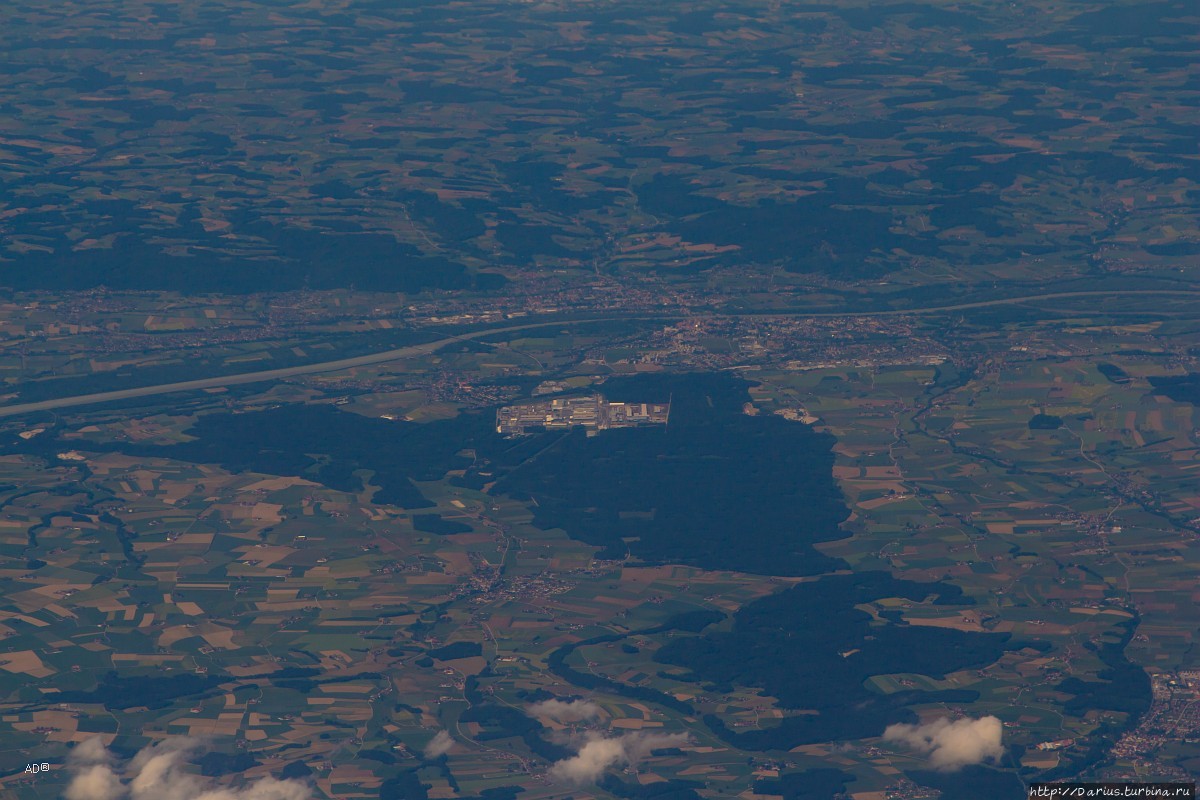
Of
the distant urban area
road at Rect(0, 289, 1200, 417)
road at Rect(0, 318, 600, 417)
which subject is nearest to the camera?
the distant urban area

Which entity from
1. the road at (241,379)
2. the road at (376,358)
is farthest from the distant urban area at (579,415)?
the road at (376,358)

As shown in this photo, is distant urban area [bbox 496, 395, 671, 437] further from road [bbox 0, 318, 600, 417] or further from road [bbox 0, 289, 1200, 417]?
road [bbox 0, 289, 1200, 417]

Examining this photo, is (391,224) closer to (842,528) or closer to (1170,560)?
(842,528)

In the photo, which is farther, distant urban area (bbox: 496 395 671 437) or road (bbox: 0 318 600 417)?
road (bbox: 0 318 600 417)

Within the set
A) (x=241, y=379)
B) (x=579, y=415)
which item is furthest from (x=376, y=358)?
(x=579, y=415)

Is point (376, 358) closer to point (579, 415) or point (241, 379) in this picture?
point (241, 379)

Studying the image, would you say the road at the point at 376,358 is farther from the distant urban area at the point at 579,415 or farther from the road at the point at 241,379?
the distant urban area at the point at 579,415

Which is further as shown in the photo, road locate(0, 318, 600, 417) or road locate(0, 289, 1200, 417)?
road locate(0, 289, 1200, 417)

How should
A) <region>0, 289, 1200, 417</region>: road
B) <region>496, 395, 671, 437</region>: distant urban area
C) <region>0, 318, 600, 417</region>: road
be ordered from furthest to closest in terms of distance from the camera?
<region>0, 289, 1200, 417</region>: road, <region>0, 318, 600, 417</region>: road, <region>496, 395, 671, 437</region>: distant urban area

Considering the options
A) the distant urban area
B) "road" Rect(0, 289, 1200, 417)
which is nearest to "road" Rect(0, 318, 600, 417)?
"road" Rect(0, 289, 1200, 417)
